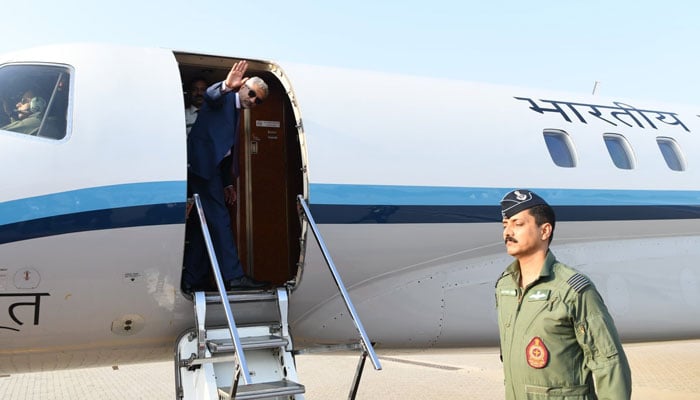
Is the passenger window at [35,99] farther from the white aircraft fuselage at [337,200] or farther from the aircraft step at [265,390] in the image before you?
the aircraft step at [265,390]

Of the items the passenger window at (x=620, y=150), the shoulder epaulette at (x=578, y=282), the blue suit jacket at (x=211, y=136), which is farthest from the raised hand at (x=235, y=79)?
the passenger window at (x=620, y=150)

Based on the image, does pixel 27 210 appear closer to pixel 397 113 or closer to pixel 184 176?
pixel 184 176

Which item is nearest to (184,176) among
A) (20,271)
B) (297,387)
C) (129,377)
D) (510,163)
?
(20,271)

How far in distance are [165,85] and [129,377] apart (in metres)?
12.7

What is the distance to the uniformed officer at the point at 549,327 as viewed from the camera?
A: 309cm

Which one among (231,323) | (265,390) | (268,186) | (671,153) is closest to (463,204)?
(268,186)

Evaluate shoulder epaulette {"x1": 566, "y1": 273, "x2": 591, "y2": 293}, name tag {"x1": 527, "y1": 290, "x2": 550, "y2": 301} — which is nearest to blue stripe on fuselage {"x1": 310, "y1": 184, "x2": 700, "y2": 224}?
name tag {"x1": 527, "y1": 290, "x2": 550, "y2": 301}

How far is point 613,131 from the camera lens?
765 centimetres

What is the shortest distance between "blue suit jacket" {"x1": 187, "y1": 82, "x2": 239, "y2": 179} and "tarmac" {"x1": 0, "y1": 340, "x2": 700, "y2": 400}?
234 inches

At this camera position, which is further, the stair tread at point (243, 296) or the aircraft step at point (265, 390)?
the stair tread at point (243, 296)

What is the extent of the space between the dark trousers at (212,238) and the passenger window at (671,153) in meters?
5.36

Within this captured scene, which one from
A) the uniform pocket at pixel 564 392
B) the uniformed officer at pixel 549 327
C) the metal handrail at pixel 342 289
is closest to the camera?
the uniformed officer at pixel 549 327

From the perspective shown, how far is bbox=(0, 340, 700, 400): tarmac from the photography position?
12633 millimetres

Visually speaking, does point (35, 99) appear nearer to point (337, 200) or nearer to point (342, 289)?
point (337, 200)
